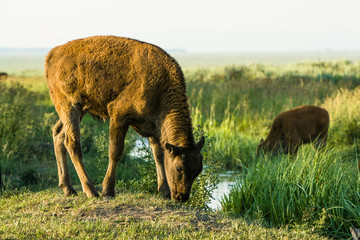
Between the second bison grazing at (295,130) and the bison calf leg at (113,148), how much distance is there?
18.1 feet

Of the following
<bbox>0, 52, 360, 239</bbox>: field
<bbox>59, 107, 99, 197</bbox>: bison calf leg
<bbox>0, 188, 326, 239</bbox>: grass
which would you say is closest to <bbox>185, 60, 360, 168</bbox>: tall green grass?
<bbox>0, 52, 360, 239</bbox>: field

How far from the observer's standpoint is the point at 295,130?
12.6 meters

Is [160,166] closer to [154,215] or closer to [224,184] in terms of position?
[154,215]

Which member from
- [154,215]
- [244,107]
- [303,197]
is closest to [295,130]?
[303,197]

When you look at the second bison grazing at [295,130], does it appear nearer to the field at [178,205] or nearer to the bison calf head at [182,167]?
the field at [178,205]

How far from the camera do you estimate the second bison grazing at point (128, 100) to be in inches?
289

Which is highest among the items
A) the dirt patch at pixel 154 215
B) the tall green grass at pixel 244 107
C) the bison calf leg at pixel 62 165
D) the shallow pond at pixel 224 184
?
the bison calf leg at pixel 62 165

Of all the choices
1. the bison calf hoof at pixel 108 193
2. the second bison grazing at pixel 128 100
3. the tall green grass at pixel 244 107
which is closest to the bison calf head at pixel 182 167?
the second bison grazing at pixel 128 100

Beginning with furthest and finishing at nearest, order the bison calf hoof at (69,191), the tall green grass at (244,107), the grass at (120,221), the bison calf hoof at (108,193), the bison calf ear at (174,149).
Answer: the tall green grass at (244,107) → the bison calf hoof at (69,191) → the bison calf hoof at (108,193) → the bison calf ear at (174,149) → the grass at (120,221)

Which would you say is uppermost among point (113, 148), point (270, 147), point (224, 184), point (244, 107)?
point (113, 148)

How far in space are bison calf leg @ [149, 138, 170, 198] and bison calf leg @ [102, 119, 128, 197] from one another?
546 millimetres

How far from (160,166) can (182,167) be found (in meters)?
1.05

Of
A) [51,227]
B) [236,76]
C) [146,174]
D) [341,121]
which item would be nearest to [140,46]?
[146,174]

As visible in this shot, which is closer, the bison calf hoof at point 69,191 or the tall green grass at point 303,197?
the tall green grass at point 303,197
